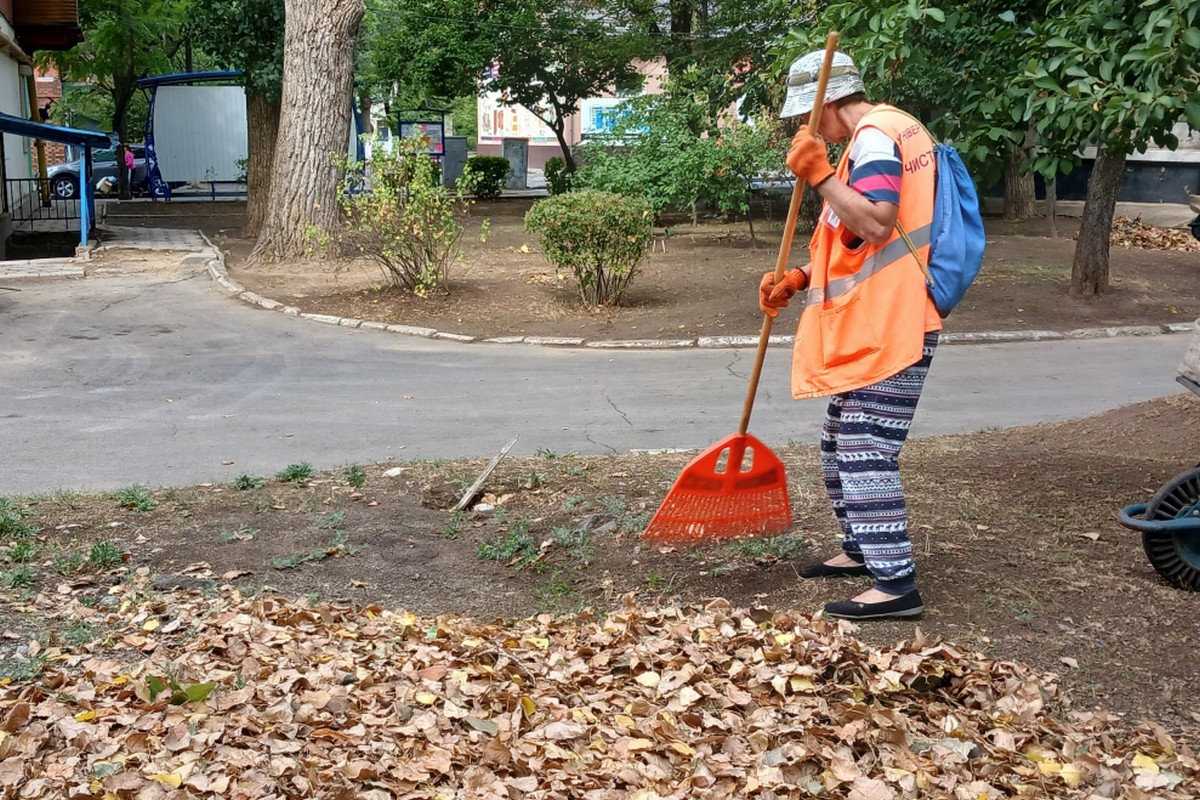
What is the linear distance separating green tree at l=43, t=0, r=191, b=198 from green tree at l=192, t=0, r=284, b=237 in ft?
26.1

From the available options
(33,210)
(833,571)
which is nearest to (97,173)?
(33,210)

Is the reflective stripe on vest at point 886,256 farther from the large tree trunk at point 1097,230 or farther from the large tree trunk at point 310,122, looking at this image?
the large tree trunk at point 310,122

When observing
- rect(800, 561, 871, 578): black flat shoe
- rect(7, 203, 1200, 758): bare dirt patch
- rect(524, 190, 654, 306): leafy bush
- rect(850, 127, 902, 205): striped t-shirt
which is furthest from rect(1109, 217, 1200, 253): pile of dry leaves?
rect(850, 127, 902, 205): striped t-shirt

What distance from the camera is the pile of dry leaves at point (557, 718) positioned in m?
3.08

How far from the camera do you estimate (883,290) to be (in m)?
3.81

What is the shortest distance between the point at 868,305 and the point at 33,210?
81.9 ft

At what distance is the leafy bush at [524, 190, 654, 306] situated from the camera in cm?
1316

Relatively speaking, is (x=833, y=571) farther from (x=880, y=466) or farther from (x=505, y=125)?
(x=505, y=125)

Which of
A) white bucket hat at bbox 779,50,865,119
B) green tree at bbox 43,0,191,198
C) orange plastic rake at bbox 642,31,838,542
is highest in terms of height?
green tree at bbox 43,0,191,198

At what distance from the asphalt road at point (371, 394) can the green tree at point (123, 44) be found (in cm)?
1839

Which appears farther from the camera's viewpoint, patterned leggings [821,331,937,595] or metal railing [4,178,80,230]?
metal railing [4,178,80,230]

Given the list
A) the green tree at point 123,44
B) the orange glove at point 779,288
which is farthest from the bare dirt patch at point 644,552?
the green tree at point 123,44

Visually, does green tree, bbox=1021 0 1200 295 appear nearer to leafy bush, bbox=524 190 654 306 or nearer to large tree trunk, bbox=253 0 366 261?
leafy bush, bbox=524 190 654 306

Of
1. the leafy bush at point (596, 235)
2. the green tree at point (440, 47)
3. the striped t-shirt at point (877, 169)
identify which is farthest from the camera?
the green tree at point (440, 47)
